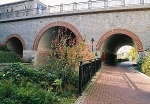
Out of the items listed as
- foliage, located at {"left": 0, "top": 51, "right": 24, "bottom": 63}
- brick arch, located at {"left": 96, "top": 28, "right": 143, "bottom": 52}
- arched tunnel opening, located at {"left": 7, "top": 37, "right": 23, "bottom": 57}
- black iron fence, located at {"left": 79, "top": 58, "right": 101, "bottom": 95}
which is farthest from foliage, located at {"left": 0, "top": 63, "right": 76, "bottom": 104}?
arched tunnel opening, located at {"left": 7, "top": 37, "right": 23, "bottom": 57}

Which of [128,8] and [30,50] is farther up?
[128,8]

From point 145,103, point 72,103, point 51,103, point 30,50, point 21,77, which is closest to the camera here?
point 51,103

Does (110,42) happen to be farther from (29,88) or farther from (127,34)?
(29,88)

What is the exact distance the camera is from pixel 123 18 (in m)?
17.2

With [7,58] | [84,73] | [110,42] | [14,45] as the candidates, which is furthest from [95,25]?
[14,45]

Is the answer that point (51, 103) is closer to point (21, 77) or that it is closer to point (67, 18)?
point (21, 77)

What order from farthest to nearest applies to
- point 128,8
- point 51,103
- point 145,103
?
point 128,8 → point 145,103 → point 51,103

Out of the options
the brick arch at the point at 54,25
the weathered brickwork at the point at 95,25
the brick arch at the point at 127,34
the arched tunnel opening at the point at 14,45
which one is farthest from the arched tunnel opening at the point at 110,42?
the arched tunnel opening at the point at 14,45

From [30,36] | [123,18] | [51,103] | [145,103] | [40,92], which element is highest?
[123,18]

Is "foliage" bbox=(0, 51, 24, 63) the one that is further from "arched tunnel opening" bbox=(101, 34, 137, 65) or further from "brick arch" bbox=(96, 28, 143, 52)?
"arched tunnel opening" bbox=(101, 34, 137, 65)

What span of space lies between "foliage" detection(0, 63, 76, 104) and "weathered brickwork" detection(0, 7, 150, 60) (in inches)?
460

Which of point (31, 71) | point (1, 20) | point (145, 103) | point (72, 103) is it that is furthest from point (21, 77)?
point (1, 20)

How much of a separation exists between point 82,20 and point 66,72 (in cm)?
1259

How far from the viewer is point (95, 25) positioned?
18.2 m
